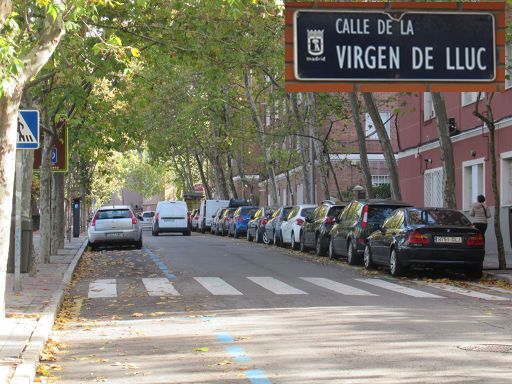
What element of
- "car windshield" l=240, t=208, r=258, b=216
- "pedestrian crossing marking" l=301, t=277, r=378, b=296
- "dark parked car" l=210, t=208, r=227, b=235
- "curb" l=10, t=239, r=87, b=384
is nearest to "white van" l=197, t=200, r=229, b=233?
"dark parked car" l=210, t=208, r=227, b=235

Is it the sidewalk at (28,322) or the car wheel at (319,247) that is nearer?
the sidewalk at (28,322)

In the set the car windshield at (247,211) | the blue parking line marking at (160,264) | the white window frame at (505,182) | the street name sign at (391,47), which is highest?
the street name sign at (391,47)

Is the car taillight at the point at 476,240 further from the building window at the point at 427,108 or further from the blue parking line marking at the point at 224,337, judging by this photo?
the building window at the point at 427,108

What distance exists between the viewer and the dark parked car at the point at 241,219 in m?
45.0

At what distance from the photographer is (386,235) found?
19922mm

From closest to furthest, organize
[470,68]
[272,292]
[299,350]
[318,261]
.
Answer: [299,350], [470,68], [272,292], [318,261]

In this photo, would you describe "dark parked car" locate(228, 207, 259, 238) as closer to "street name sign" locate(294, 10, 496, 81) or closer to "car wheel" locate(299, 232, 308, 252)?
"car wheel" locate(299, 232, 308, 252)

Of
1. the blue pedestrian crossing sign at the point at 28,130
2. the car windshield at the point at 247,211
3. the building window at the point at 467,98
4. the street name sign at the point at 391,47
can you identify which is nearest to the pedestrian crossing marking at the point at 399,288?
the street name sign at the point at 391,47

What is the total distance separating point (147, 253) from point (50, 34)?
19.0m

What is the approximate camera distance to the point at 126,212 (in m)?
32.2

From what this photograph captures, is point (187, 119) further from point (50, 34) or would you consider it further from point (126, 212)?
point (50, 34)

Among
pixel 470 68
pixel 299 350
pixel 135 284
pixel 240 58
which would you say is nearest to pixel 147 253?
pixel 240 58

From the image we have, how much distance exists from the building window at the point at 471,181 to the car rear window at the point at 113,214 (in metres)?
11.6

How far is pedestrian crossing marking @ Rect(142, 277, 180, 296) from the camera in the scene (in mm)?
15625
